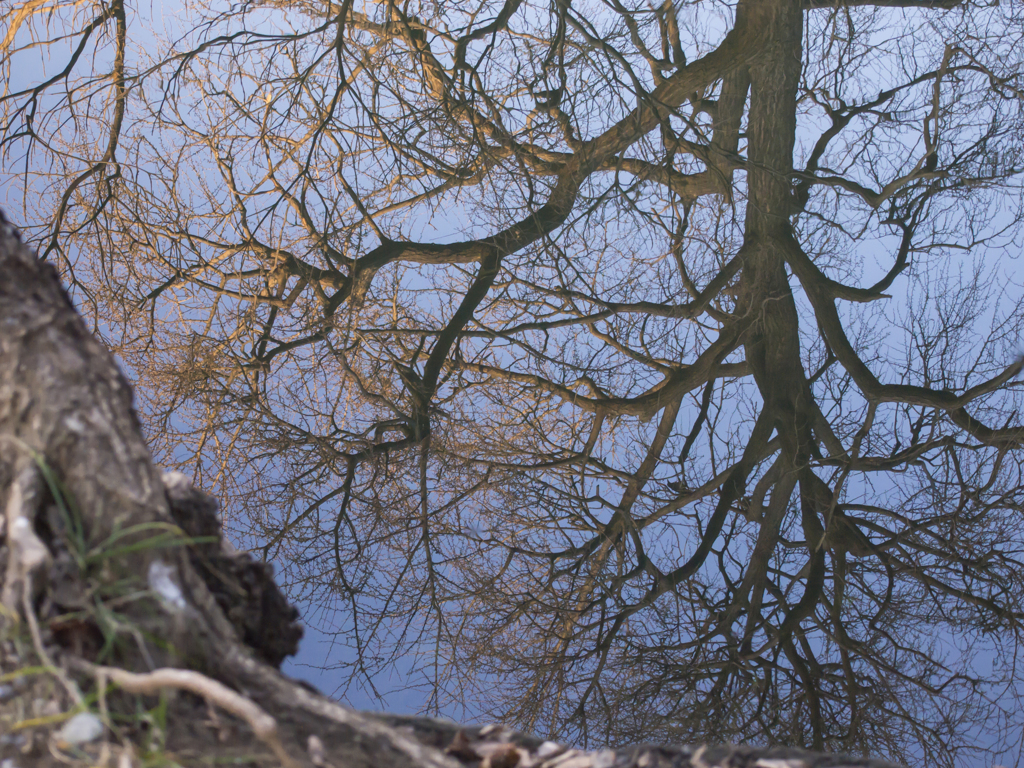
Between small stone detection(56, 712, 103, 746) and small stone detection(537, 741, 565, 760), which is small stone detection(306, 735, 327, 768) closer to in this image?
small stone detection(56, 712, 103, 746)

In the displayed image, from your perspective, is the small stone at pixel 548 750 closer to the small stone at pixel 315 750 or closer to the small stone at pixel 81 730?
the small stone at pixel 315 750

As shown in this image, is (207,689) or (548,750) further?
(548,750)

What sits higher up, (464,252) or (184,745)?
(464,252)

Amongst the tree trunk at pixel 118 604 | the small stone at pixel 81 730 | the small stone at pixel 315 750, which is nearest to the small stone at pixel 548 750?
the tree trunk at pixel 118 604

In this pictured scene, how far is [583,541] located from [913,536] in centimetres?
149

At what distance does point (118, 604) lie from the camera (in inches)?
33.9

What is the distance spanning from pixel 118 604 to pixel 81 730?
0.44ft

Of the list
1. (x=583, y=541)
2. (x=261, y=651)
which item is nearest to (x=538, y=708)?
(x=583, y=541)

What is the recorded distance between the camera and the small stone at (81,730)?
771 millimetres

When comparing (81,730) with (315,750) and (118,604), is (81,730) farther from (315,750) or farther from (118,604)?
(315,750)

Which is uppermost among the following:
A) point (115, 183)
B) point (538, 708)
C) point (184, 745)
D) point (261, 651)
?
point (115, 183)

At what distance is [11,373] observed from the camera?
3.14 feet

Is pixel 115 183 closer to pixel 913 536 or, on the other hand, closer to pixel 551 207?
pixel 551 207

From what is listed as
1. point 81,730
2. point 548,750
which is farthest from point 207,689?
point 548,750
